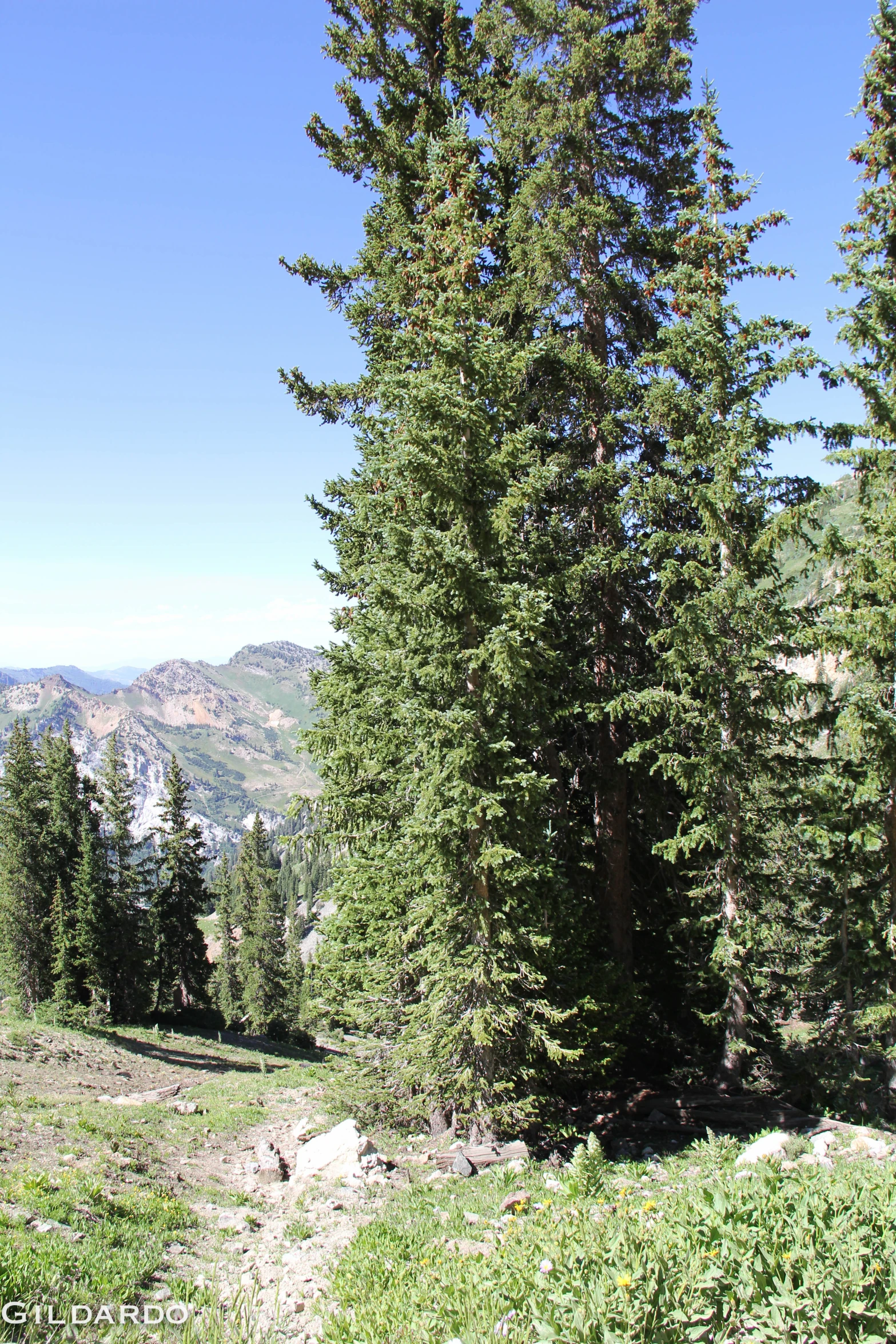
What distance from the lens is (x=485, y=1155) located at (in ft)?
30.9

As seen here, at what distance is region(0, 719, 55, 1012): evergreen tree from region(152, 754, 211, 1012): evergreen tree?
804cm

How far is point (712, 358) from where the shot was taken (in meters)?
11.4

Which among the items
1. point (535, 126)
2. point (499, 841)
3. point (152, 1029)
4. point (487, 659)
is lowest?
point (152, 1029)

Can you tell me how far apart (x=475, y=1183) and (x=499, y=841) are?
4.07m

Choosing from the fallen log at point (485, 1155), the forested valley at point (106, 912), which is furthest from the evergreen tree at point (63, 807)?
the fallen log at point (485, 1155)

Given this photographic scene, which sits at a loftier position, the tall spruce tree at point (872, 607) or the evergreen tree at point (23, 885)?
the tall spruce tree at point (872, 607)

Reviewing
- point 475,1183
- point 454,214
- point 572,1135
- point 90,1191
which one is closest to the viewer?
point 90,1191

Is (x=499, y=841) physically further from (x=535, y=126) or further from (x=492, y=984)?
(x=535, y=126)

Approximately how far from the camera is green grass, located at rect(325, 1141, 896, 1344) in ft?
12.1

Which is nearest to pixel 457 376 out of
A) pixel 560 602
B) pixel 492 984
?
pixel 560 602

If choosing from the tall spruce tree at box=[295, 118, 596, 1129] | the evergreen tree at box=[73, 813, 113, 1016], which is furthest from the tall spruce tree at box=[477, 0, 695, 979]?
the evergreen tree at box=[73, 813, 113, 1016]

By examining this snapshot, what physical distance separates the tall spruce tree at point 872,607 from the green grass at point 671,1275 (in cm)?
659

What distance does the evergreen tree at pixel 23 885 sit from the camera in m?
32.2

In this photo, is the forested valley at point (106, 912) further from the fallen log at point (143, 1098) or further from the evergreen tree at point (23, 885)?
the fallen log at point (143, 1098)
